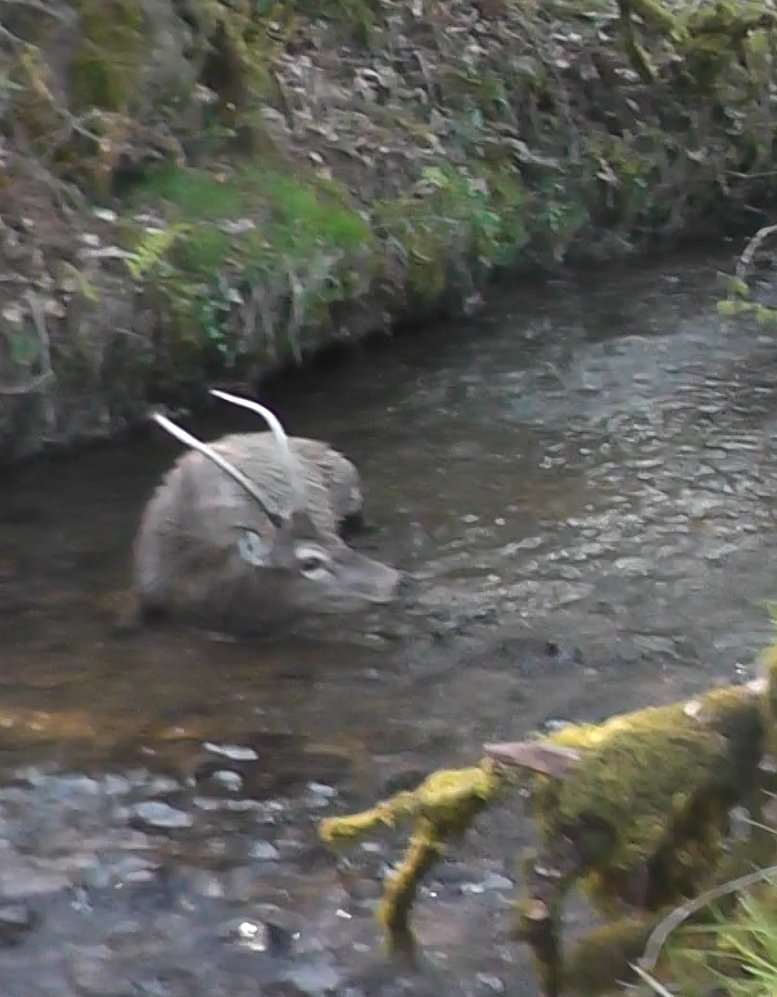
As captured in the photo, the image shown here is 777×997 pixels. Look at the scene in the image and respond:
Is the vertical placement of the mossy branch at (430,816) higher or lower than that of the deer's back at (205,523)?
higher

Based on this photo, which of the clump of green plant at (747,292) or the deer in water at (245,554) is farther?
the deer in water at (245,554)

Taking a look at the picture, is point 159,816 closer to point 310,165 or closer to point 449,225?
point 310,165

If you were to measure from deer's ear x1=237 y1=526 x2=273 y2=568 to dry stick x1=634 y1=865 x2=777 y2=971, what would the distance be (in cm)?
386

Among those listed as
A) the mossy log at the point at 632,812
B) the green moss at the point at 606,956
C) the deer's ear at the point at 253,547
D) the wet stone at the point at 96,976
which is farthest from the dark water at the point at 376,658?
the mossy log at the point at 632,812

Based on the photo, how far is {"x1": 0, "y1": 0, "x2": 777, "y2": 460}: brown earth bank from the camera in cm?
941

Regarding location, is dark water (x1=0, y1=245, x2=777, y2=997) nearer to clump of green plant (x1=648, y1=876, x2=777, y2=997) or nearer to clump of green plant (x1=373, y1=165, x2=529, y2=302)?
clump of green plant (x1=373, y1=165, x2=529, y2=302)

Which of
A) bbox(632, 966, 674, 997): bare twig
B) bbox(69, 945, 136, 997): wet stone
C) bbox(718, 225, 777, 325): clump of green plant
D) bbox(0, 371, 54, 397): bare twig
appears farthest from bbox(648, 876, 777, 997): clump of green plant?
bbox(0, 371, 54, 397): bare twig

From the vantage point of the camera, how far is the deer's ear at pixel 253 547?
23.5 feet

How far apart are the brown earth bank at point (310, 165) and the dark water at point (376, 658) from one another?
0.49 m

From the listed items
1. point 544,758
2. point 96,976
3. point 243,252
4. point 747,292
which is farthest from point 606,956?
point 243,252

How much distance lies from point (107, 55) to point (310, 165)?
1.98 m

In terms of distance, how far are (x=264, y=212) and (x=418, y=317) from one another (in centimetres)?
186

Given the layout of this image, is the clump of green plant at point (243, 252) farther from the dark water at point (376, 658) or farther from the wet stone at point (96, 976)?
the wet stone at point (96, 976)

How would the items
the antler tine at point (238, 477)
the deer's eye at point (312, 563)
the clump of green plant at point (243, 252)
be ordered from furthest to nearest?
the clump of green plant at point (243, 252) < the deer's eye at point (312, 563) < the antler tine at point (238, 477)
